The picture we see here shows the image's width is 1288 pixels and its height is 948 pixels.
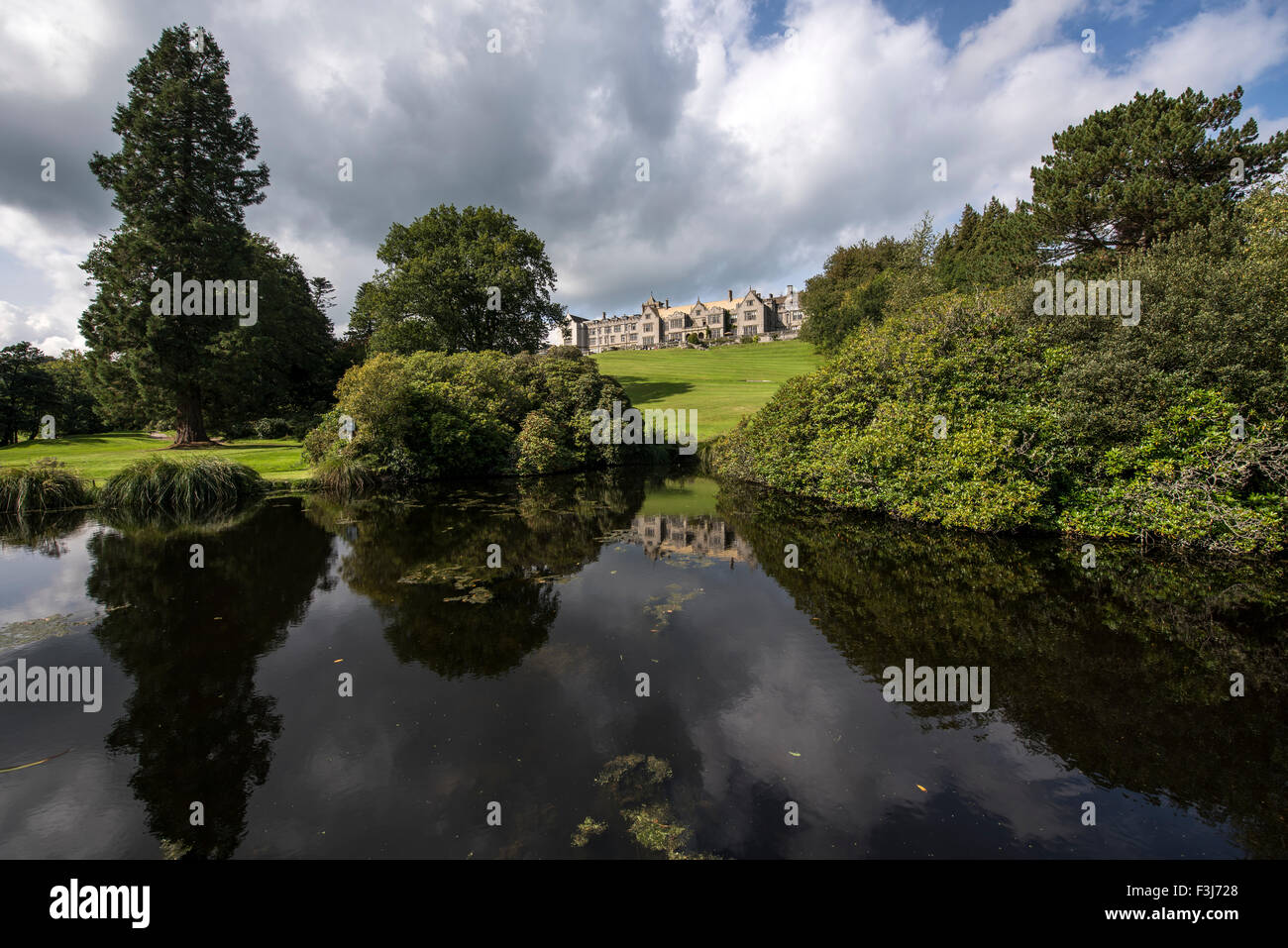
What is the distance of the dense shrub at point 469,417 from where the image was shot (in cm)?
2441

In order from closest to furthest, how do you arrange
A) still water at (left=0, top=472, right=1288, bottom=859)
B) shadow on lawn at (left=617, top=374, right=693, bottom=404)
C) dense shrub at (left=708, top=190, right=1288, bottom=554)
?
still water at (left=0, top=472, right=1288, bottom=859), dense shrub at (left=708, top=190, right=1288, bottom=554), shadow on lawn at (left=617, top=374, right=693, bottom=404)

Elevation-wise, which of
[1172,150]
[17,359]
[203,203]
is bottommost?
[17,359]

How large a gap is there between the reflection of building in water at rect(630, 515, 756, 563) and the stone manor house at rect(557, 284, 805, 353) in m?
83.0

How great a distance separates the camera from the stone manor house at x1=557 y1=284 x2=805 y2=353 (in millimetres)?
100188

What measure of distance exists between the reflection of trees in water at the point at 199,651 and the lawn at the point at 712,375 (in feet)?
85.7

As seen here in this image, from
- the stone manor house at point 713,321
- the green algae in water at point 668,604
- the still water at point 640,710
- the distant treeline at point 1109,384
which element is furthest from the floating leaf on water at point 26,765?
the stone manor house at point 713,321

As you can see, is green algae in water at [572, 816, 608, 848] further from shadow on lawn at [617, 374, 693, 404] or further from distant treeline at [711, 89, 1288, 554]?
shadow on lawn at [617, 374, 693, 404]

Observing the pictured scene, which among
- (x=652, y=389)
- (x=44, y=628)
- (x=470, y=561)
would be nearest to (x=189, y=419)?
(x=44, y=628)

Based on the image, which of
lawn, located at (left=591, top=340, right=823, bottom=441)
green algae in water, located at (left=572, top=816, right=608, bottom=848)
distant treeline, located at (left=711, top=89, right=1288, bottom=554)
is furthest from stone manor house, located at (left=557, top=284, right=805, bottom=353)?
green algae in water, located at (left=572, top=816, right=608, bottom=848)
